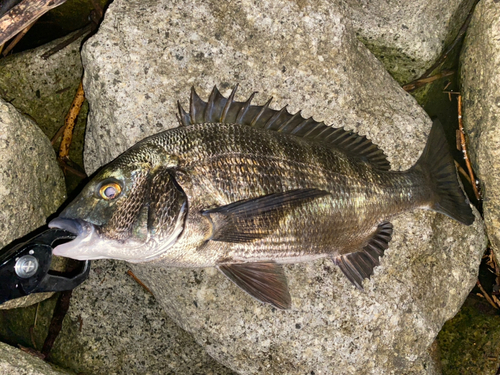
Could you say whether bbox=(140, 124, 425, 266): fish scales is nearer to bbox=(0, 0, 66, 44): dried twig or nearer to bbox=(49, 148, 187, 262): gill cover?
bbox=(49, 148, 187, 262): gill cover

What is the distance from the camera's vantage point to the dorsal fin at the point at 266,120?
2.53 meters

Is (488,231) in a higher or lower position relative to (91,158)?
lower

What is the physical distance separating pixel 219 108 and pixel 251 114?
200 millimetres

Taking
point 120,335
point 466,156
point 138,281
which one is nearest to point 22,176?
point 138,281

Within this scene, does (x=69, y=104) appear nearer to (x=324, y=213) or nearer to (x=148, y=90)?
(x=148, y=90)

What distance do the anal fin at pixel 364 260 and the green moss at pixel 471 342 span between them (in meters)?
1.32

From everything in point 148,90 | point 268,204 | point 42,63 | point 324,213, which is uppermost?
point 42,63

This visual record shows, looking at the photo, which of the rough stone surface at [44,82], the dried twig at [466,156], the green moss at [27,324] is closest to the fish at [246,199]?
the dried twig at [466,156]

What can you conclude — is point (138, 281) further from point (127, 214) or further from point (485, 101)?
point (485, 101)

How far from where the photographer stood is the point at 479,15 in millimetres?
3227

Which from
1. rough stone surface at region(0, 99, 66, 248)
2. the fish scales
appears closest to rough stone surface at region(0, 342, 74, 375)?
rough stone surface at region(0, 99, 66, 248)

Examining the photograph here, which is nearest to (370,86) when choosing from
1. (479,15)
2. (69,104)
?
(479,15)

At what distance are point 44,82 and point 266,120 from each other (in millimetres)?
1890

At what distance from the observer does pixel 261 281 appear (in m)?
2.59
